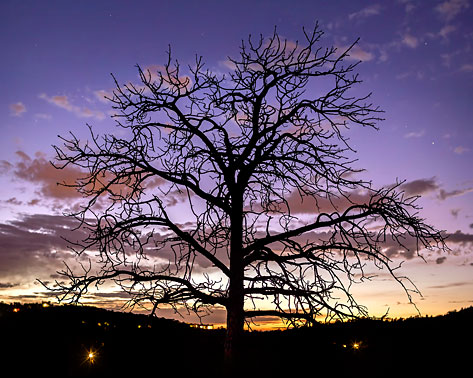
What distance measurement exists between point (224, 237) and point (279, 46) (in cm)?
424

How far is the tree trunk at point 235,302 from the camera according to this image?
28.4 ft

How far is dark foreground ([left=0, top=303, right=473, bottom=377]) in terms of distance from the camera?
31.8ft

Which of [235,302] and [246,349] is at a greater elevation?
[235,302]

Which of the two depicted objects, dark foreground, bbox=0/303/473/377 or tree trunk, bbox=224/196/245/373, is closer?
tree trunk, bbox=224/196/245/373

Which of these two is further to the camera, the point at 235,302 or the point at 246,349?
the point at 246,349

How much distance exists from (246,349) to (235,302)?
1.68 m

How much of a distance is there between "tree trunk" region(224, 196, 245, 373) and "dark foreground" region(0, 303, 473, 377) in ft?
2.05

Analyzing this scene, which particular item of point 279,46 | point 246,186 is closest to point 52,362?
point 246,186

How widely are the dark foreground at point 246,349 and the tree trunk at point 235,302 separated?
0.62 m

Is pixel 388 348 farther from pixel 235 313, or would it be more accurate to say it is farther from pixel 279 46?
pixel 279 46

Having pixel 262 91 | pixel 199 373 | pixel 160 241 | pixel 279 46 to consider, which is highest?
pixel 279 46

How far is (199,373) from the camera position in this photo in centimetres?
1039

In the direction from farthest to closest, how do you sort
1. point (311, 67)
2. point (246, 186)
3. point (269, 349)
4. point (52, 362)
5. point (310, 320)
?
point (269, 349)
point (52, 362)
point (246, 186)
point (311, 67)
point (310, 320)

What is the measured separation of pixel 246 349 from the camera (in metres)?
9.81
